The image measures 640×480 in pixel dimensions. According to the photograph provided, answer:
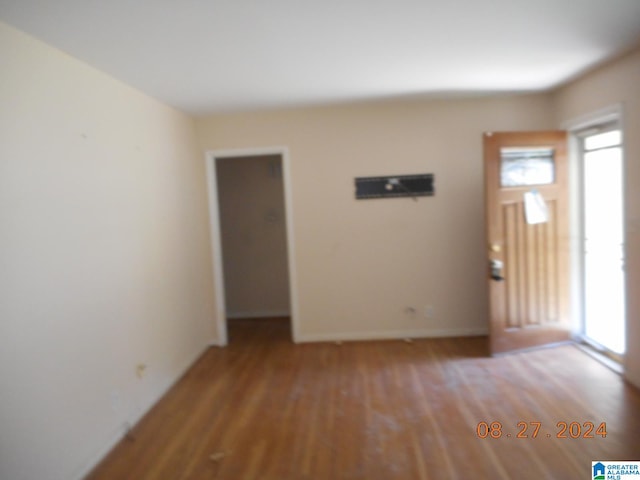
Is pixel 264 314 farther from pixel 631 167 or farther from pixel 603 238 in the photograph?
pixel 631 167

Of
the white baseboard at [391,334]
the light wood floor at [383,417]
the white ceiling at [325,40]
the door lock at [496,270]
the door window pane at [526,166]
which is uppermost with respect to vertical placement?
the white ceiling at [325,40]

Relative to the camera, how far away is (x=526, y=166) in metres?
3.52

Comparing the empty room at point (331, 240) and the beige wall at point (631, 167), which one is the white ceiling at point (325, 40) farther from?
the beige wall at point (631, 167)

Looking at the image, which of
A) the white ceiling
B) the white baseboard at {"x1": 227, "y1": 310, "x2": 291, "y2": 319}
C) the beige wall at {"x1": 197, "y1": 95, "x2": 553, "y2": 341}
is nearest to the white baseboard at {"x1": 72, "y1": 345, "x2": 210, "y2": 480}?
the beige wall at {"x1": 197, "y1": 95, "x2": 553, "y2": 341}

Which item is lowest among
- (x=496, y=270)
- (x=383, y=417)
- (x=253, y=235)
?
(x=383, y=417)

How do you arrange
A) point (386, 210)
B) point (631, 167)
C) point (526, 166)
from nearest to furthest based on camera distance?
point (631, 167), point (526, 166), point (386, 210)

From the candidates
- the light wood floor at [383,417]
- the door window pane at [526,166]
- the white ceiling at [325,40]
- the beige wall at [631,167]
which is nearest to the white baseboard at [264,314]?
the light wood floor at [383,417]

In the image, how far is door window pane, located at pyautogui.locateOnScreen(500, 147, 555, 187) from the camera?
350cm

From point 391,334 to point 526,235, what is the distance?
5.41ft

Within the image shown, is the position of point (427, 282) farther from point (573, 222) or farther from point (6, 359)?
point (6, 359)

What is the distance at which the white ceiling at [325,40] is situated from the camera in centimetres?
190

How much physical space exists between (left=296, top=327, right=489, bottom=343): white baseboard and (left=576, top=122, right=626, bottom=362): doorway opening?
3.25 ft

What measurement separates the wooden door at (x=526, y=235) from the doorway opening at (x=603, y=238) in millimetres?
223

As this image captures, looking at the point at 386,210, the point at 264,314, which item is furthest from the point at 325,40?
the point at 264,314
